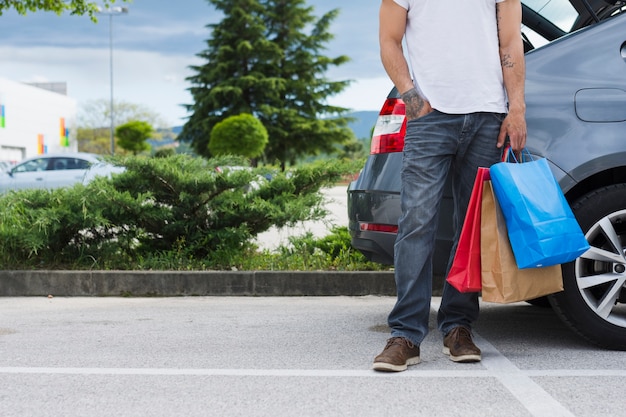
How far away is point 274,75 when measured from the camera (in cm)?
5559

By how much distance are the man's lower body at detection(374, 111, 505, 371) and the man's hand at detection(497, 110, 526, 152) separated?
0.06m

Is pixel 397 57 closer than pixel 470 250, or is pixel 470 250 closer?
pixel 470 250

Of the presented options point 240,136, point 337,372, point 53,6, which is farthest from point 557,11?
point 240,136

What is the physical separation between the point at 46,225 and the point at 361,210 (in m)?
2.84

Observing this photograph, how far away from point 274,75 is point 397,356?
2100 inches

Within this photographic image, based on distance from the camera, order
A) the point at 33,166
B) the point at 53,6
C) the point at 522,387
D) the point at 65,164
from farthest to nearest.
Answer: the point at 33,166, the point at 65,164, the point at 53,6, the point at 522,387

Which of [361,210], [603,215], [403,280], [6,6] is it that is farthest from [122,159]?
[6,6]

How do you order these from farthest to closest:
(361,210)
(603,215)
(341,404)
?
(361,210)
(603,215)
(341,404)

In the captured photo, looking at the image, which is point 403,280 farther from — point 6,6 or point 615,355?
point 6,6

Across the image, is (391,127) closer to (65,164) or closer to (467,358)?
(467,358)

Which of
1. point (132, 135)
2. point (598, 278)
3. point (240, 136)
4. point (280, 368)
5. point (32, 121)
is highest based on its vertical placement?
point (32, 121)

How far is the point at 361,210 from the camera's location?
4227 mm

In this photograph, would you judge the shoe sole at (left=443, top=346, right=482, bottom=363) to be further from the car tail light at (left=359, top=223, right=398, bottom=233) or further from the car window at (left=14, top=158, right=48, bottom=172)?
the car window at (left=14, top=158, right=48, bottom=172)

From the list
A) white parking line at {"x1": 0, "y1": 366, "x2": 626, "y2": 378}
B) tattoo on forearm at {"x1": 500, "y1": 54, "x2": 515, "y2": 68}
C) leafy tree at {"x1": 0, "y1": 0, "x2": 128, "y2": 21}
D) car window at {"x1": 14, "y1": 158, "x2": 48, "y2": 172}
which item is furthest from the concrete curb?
car window at {"x1": 14, "y1": 158, "x2": 48, "y2": 172}
